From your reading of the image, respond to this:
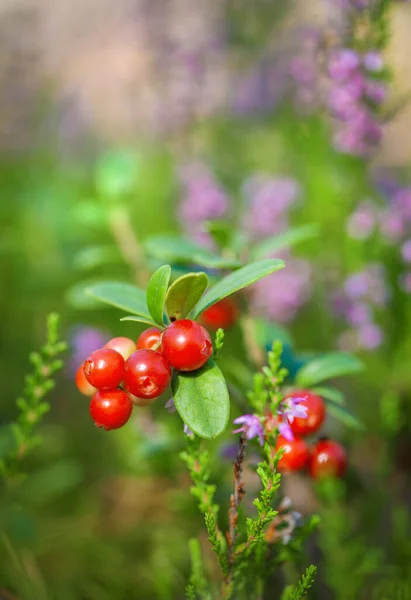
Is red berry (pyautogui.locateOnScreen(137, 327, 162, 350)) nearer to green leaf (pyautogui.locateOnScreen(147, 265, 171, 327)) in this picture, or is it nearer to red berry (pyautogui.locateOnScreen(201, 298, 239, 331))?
green leaf (pyautogui.locateOnScreen(147, 265, 171, 327))

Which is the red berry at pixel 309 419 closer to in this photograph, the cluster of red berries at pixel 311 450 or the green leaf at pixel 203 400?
the cluster of red berries at pixel 311 450

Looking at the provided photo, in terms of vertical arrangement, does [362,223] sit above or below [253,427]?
below

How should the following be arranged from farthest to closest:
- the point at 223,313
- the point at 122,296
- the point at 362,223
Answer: the point at 362,223, the point at 223,313, the point at 122,296

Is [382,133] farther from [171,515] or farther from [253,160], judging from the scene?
[253,160]

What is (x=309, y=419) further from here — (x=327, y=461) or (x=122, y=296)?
(x=122, y=296)

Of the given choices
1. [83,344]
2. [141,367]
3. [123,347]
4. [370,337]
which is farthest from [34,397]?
[370,337]

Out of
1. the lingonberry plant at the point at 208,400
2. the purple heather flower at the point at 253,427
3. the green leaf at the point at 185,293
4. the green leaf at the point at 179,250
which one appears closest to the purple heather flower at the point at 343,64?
the green leaf at the point at 179,250

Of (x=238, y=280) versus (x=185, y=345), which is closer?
(x=185, y=345)
